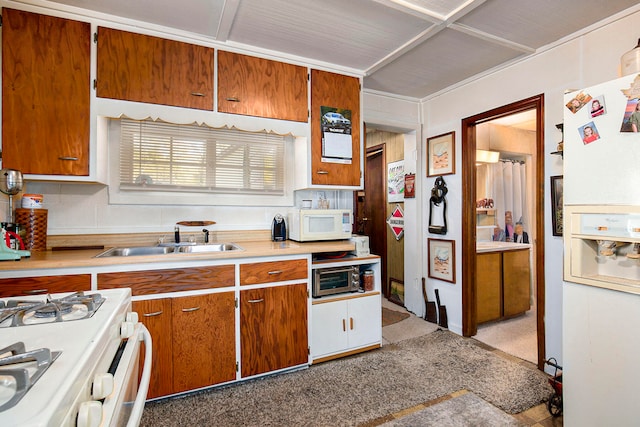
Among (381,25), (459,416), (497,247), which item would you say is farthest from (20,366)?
(497,247)

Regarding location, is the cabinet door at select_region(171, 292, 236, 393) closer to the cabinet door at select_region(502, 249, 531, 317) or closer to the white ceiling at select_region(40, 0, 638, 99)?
the white ceiling at select_region(40, 0, 638, 99)

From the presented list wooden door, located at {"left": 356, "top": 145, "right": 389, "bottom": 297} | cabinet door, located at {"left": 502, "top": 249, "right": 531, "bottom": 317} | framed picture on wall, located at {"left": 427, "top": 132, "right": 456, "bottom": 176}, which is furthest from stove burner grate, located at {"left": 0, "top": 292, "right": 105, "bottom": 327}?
wooden door, located at {"left": 356, "top": 145, "right": 389, "bottom": 297}

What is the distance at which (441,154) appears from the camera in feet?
11.1

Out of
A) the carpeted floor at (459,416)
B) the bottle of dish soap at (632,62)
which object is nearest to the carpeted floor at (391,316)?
the carpeted floor at (459,416)

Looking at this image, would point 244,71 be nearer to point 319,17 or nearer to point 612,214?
point 319,17

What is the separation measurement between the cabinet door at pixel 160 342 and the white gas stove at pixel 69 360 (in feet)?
3.27

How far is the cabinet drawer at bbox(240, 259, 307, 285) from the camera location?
2176 mm

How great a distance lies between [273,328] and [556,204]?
7.54 ft

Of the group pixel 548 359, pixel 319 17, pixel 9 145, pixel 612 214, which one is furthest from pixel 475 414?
pixel 9 145

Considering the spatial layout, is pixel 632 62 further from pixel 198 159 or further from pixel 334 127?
pixel 198 159

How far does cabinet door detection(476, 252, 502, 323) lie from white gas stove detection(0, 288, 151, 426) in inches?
127

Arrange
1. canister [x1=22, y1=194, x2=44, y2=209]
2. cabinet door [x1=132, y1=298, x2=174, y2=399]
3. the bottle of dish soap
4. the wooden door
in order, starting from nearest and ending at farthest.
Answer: the bottle of dish soap
cabinet door [x1=132, y1=298, x2=174, y2=399]
canister [x1=22, y1=194, x2=44, y2=209]
the wooden door

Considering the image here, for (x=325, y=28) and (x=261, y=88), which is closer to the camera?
(x=325, y=28)

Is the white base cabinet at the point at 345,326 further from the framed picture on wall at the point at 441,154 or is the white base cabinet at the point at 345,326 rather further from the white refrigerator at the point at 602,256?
the framed picture on wall at the point at 441,154
